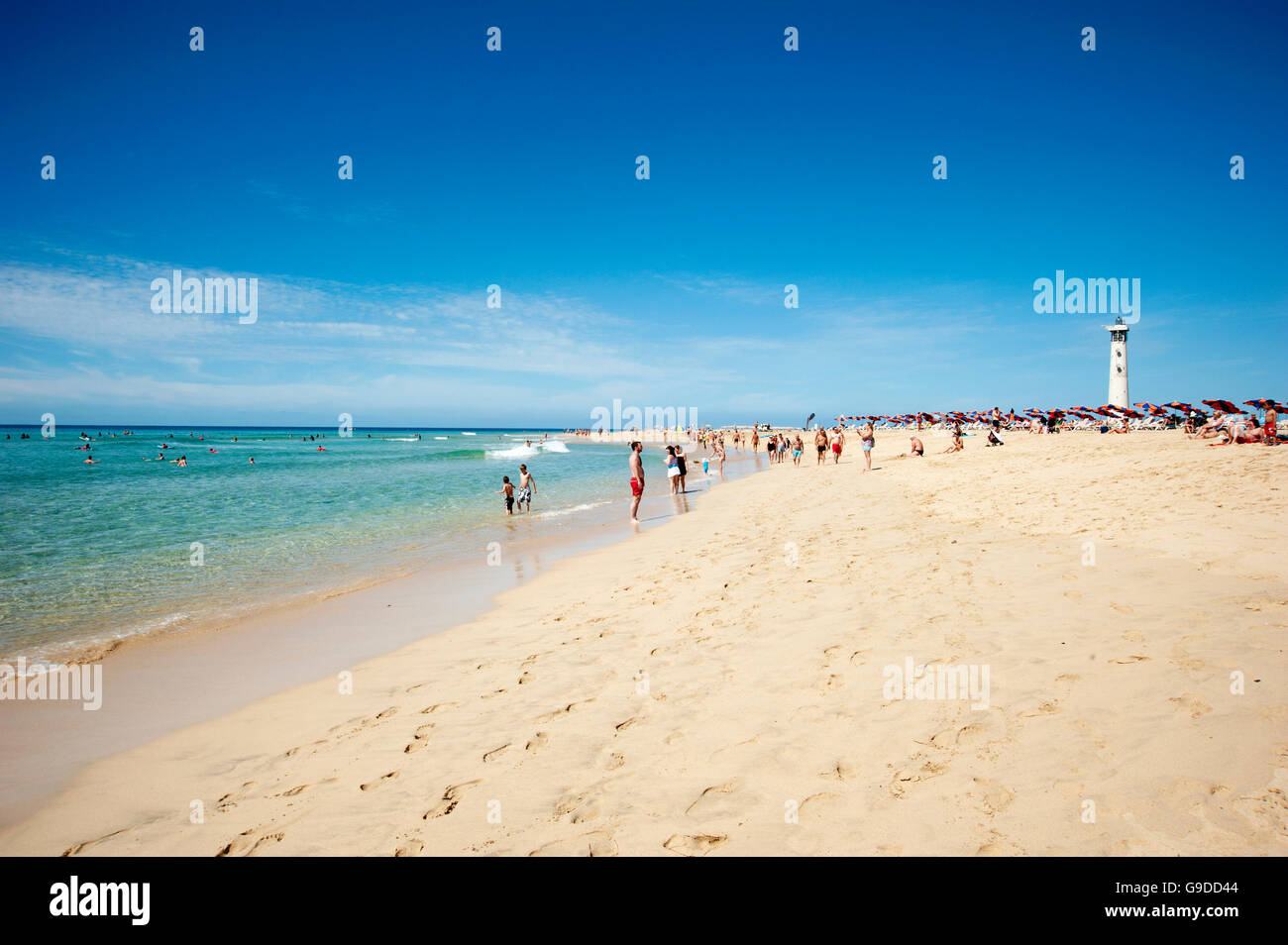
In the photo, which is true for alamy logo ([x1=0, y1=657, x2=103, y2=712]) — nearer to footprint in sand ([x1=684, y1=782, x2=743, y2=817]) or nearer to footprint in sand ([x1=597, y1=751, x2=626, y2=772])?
footprint in sand ([x1=597, y1=751, x2=626, y2=772])

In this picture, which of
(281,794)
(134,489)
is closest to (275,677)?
(281,794)

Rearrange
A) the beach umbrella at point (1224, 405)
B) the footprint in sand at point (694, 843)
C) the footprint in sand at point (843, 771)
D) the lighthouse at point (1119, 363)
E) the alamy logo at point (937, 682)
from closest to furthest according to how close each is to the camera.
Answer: the footprint in sand at point (694, 843)
the footprint in sand at point (843, 771)
the alamy logo at point (937, 682)
the beach umbrella at point (1224, 405)
the lighthouse at point (1119, 363)

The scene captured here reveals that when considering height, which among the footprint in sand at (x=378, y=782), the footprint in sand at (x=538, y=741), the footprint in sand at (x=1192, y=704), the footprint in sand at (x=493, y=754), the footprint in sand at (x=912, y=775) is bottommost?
the footprint in sand at (x=378, y=782)

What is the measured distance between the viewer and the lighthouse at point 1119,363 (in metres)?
66.6

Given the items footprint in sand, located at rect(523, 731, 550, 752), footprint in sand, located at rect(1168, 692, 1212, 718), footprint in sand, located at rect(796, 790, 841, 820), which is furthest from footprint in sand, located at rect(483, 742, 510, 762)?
footprint in sand, located at rect(1168, 692, 1212, 718)

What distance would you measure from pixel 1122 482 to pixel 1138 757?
13.8 metres

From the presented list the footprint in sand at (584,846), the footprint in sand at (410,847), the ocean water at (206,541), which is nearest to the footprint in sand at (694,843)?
the footprint in sand at (584,846)

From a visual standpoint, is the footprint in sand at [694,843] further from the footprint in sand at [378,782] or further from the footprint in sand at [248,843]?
the footprint in sand at [248,843]

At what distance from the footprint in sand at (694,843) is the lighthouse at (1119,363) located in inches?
3326

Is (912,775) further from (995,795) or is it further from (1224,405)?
(1224,405)

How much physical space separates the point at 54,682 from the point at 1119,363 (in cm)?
8864

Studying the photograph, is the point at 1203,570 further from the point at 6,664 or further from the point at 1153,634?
the point at 6,664

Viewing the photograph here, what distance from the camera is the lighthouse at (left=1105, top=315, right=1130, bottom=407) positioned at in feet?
219

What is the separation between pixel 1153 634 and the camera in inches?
211
